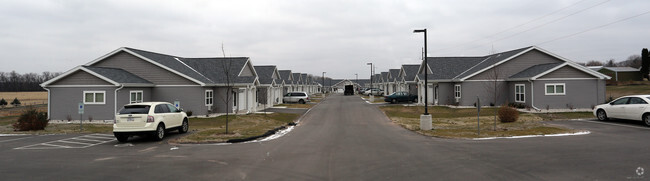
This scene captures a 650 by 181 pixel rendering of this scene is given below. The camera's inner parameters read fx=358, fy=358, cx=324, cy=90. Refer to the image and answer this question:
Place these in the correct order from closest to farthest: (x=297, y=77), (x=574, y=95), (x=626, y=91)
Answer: (x=574, y=95) < (x=626, y=91) < (x=297, y=77)

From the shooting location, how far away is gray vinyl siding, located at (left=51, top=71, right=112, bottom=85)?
72.9 ft

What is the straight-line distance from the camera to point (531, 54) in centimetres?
→ 3091

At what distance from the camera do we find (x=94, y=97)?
2236cm

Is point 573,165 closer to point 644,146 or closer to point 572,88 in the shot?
point 644,146

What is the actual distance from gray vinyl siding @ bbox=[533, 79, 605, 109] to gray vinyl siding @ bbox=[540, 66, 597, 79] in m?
0.38

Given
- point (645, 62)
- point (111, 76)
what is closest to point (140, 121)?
point (111, 76)

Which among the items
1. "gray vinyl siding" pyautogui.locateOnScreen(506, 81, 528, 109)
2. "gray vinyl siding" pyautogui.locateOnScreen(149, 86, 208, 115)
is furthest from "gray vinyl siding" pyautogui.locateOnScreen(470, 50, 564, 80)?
"gray vinyl siding" pyautogui.locateOnScreen(149, 86, 208, 115)

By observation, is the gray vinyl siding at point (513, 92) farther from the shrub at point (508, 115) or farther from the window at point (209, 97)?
the window at point (209, 97)

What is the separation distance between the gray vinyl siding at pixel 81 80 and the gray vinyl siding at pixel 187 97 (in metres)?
3.77

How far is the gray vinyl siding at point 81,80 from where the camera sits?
22.2 m

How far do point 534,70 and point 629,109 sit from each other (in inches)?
474

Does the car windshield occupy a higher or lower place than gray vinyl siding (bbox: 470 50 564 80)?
lower

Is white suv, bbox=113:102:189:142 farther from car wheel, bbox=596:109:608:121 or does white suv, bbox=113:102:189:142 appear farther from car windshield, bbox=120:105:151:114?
car wheel, bbox=596:109:608:121

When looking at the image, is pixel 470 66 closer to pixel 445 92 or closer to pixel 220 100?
pixel 445 92
